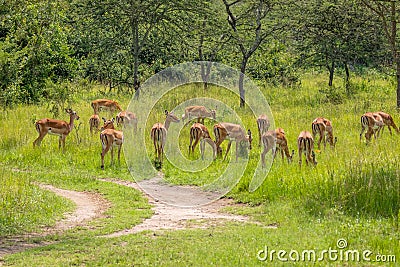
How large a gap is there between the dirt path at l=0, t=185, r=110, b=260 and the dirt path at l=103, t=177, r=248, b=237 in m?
0.86

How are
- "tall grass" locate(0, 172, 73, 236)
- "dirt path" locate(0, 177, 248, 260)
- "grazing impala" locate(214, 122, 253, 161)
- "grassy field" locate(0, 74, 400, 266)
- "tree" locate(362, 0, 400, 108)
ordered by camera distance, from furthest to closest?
"tree" locate(362, 0, 400, 108), "grazing impala" locate(214, 122, 253, 161), "tall grass" locate(0, 172, 73, 236), "dirt path" locate(0, 177, 248, 260), "grassy field" locate(0, 74, 400, 266)

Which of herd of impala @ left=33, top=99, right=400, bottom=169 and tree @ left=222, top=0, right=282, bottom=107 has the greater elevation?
tree @ left=222, top=0, right=282, bottom=107

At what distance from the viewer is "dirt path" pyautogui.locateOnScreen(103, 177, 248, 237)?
8797mm

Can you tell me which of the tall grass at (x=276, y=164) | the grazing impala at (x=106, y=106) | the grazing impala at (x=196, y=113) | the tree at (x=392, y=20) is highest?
the tree at (x=392, y=20)

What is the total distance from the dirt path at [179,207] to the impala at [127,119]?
329cm

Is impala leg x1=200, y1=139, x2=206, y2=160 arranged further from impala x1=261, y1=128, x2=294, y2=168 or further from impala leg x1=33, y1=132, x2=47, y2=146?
impala leg x1=33, y1=132, x2=47, y2=146

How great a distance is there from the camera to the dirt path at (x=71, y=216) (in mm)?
7625

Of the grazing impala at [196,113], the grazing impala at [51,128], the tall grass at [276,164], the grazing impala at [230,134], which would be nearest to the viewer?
the tall grass at [276,164]

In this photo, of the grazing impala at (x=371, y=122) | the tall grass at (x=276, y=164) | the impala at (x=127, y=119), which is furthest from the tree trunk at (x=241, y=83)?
the grazing impala at (x=371, y=122)

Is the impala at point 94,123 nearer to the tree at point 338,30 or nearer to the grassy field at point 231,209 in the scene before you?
the grassy field at point 231,209


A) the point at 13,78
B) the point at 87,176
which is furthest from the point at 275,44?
the point at 87,176

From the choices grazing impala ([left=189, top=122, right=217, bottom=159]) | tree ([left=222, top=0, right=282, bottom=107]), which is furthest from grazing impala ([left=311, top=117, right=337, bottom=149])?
tree ([left=222, top=0, right=282, bottom=107])

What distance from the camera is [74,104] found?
2136cm

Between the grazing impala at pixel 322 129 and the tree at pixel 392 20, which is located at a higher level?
the tree at pixel 392 20
